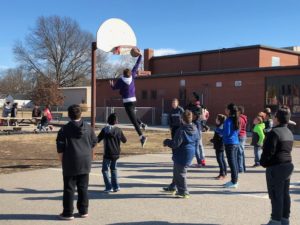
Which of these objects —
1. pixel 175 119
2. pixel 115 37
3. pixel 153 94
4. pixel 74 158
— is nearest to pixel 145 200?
pixel 74 158

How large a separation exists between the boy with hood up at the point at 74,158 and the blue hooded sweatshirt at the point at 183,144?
1743 millimetres

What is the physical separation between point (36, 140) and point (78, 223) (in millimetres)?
13322

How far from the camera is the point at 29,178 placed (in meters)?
10.1

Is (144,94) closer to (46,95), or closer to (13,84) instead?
(46,95)

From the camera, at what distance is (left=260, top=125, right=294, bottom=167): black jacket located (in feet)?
19.8

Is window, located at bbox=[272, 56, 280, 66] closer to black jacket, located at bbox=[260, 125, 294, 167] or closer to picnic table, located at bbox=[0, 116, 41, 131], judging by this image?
picnic table, located at bbox=[0, 116, 41, 131]

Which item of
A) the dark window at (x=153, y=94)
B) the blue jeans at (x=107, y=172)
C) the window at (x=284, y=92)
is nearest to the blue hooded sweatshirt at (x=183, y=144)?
the blue jeans at (x=107, y=172)

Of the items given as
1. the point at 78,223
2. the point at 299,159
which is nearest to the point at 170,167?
the point at 299,159

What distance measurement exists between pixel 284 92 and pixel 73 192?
2535 cm

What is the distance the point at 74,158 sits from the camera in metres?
6.79

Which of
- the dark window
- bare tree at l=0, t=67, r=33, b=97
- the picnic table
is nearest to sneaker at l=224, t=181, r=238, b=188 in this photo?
the picnic table

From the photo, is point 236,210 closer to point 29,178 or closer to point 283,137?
point 283,137

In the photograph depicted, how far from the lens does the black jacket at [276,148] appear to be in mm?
6027

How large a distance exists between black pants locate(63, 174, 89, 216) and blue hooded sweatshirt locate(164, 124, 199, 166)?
1.84 metres
